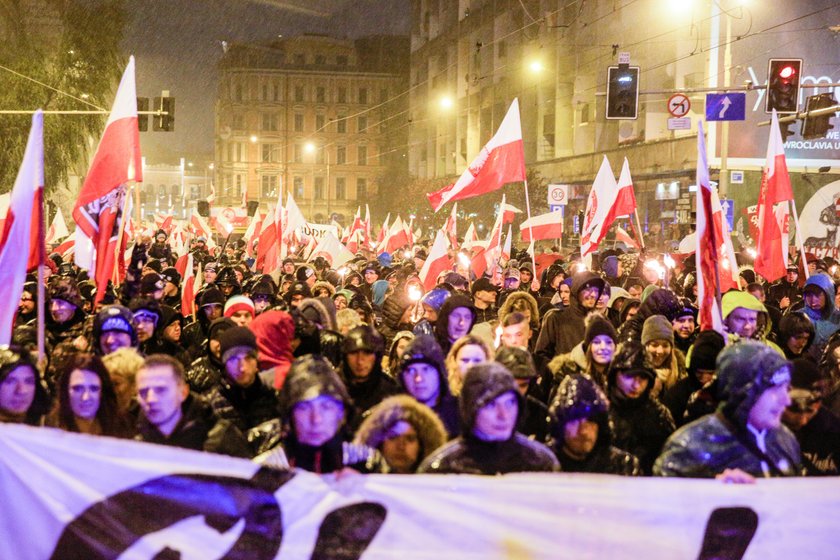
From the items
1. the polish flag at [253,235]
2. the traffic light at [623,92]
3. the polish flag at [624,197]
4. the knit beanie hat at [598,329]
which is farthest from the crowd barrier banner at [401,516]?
the polish flag at [253,235]

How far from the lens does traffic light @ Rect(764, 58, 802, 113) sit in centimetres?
1580

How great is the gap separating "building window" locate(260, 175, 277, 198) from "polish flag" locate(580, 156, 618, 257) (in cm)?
8784

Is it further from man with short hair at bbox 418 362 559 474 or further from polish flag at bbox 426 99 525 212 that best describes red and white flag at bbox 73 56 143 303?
man with short hair at bbox 418 362 559 474

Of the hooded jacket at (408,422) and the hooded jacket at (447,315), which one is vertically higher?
the hooded jacket at (447,315)

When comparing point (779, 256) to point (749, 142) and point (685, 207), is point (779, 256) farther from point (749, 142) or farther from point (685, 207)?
point (749, 142)

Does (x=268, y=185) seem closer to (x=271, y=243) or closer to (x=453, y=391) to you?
(x=271, y=243)

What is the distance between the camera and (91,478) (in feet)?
12.3

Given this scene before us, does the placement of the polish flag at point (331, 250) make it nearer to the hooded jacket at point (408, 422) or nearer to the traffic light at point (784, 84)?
the traffic light at point (784, 84)

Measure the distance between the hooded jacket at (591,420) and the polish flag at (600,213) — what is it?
8.90 meters

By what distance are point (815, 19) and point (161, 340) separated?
3284cm

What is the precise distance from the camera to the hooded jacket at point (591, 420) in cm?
413

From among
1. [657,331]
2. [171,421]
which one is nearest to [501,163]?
[657,331]

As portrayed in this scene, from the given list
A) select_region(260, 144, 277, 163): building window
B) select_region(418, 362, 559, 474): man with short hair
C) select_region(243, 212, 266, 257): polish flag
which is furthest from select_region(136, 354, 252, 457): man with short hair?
select_region(260, 144, 277, 163): building window

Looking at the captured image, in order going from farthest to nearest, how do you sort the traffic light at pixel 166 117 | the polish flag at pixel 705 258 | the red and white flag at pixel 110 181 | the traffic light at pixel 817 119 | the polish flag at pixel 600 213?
the traffic light at pixel 166 117
the traffic light at pixel 817 119
the polish flag at pixel 600 213
the red and white flag at pixel 110 181
the polish flag at pixel 705 258
